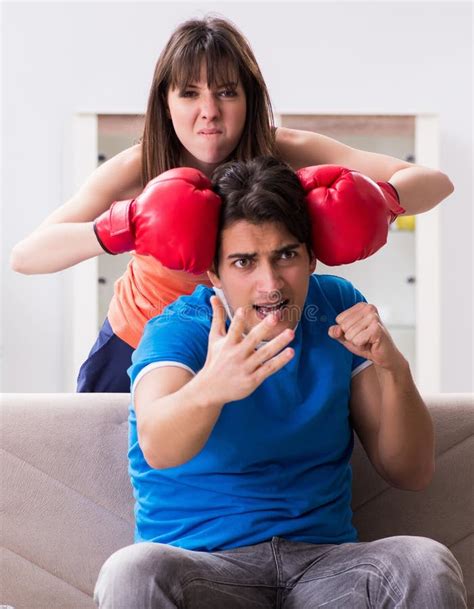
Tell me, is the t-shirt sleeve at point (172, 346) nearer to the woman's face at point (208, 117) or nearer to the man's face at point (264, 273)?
the man's face at point (264, 273)

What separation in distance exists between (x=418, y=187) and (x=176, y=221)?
62cm

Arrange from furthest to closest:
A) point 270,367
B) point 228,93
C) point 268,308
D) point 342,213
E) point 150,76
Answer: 1. point 150,76
2. point 228,93
3. point 342,213
4. point 268,308
5. point 270,367

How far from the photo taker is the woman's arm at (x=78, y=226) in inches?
70.2

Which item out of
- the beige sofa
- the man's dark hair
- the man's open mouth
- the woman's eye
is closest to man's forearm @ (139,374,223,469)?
the man's open mouth

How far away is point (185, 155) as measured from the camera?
199 centimetres

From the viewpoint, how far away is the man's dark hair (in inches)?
57.4

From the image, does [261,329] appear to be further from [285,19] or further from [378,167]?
[285,19]

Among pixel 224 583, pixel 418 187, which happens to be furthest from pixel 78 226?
pixel 224 583

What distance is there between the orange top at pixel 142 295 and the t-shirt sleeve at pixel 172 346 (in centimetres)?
43

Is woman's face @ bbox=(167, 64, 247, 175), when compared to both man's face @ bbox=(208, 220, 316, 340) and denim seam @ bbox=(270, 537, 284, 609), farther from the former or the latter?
denim seam @ bbox=(270, 537, 284, 609)

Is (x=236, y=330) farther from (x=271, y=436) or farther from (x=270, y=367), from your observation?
(x=271, y=436)

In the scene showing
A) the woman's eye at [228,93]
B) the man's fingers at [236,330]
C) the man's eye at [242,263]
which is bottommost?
the man's fingers at [236,330]


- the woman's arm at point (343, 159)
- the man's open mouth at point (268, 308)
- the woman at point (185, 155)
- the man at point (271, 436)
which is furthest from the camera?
the woman's arm at point (343, 159)

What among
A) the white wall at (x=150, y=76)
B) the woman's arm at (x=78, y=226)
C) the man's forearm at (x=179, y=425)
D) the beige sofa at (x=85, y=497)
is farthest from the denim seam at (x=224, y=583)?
the white wall at (x=150, y=76)
